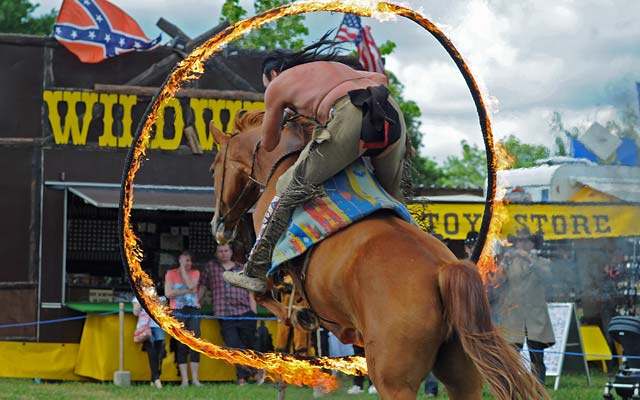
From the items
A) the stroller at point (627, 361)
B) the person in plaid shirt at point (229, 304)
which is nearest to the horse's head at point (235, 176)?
the stroller at point (627, 361)

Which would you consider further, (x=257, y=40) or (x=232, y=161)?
(x=257, y=40)

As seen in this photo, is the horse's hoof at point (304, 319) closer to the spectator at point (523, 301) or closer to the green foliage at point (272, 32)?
the spectator at point (523, 301)

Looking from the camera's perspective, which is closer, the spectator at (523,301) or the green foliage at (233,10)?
Answer: the spectator at (523,301)

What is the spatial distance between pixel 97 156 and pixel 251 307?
3.57 meters

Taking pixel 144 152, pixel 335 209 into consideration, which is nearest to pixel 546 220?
pixel 144 152

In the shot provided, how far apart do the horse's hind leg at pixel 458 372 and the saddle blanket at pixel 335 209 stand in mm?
1006

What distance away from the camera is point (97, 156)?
1639 cm

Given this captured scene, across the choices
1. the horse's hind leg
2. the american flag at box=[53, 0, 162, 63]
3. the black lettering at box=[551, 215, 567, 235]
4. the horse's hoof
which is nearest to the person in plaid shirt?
the american flag at box=[53, 0, 162, 63]

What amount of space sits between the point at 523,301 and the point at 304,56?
277 inches

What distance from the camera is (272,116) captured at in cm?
734

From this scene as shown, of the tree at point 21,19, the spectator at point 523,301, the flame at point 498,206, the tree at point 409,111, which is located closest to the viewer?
the flame at point 498,206

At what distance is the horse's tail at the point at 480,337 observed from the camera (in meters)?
5.73

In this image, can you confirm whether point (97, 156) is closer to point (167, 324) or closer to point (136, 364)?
point (136, 364)

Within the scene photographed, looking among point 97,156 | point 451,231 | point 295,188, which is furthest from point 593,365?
point 295,188
